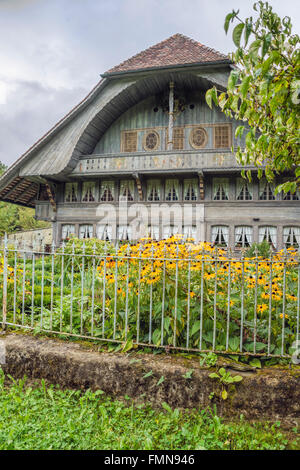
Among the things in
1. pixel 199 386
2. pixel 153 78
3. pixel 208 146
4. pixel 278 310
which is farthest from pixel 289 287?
pixel 153 78

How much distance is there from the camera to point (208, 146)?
54.0ft

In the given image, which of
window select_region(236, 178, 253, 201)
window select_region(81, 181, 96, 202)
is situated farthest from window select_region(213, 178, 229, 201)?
window select_region(81, 181, 96, 202)

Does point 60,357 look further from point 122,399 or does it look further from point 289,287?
point 289,287

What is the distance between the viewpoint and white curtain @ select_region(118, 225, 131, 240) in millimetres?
16808

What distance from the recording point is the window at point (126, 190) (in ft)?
56.1

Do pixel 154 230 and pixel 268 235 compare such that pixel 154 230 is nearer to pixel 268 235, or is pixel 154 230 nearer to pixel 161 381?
pixel 268 235

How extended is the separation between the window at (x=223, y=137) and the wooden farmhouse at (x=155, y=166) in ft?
0.16

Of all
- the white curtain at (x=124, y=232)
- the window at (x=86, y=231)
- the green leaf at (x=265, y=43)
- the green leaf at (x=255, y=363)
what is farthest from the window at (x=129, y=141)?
the green leaf at (x=265, y=43)

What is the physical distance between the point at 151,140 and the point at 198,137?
248 cm

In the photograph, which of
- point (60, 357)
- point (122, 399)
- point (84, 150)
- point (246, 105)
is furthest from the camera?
point (84, 150)

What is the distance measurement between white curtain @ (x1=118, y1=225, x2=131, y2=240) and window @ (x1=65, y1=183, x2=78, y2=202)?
3.20 meters

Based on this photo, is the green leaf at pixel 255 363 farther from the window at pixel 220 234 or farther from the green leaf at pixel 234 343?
the window at pixel 220 234

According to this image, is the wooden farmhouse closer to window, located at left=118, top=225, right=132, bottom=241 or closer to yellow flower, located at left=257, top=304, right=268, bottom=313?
window, located at left=118, top=225, right=132, bottom=241

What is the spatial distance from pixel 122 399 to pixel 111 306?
1.20m
